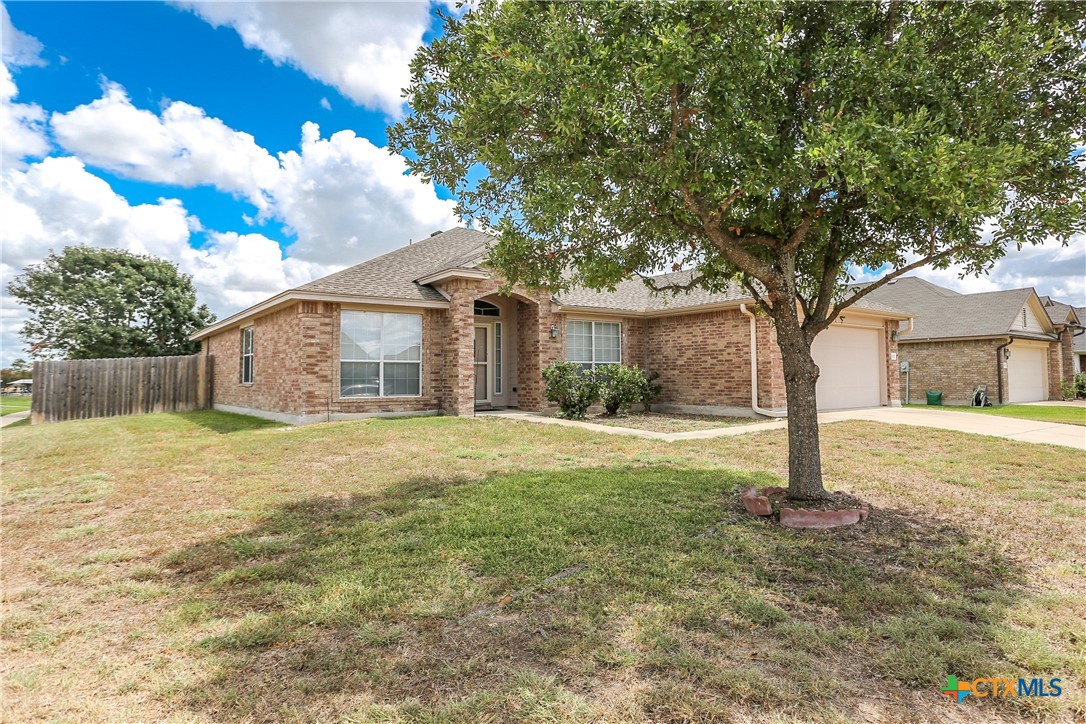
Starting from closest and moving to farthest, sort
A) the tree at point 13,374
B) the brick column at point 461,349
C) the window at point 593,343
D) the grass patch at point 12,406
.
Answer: the brick column at point 461,349 < the window at point 593,343 < the grass patch at point 12,406 < the tree at point 13,374

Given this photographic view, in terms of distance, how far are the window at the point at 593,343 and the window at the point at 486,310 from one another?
2146 millimetres

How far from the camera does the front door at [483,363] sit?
50.9 ft

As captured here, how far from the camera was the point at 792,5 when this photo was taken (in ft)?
15.1

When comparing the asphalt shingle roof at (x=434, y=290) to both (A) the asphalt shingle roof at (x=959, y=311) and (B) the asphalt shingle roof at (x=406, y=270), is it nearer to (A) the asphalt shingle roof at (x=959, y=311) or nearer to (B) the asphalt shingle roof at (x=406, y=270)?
(B) the asphalt shingle roof at (x=406, y=270)

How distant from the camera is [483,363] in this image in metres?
15.5

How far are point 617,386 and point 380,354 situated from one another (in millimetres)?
6008

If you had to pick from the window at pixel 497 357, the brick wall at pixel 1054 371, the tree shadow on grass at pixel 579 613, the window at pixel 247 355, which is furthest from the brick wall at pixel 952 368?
the window at pixel 247 355

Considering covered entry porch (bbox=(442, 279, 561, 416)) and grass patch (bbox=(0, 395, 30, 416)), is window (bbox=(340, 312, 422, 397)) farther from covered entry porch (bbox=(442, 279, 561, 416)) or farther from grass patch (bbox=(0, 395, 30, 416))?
grass patch (bbox=(0, 395, 30, 416))

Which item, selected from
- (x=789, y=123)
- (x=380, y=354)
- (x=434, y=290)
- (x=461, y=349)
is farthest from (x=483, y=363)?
(x=789, y=123)

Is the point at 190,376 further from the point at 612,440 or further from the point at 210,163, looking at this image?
the point at 612,440

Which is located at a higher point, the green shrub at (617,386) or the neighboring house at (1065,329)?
the neighboring house at (1065,329)

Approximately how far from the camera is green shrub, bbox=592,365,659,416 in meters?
13.8

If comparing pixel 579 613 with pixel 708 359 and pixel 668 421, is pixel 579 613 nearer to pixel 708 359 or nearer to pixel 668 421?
pixel 668 421

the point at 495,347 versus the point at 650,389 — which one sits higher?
the point at 495,347
